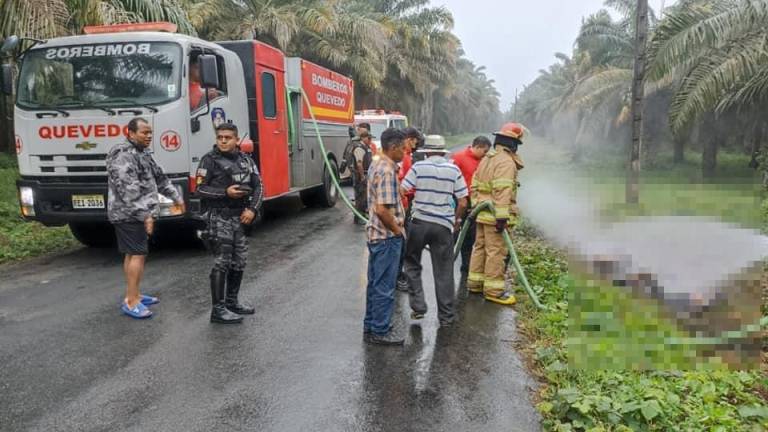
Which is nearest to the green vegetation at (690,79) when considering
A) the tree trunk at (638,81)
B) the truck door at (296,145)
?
the tree trunk at (638,81)

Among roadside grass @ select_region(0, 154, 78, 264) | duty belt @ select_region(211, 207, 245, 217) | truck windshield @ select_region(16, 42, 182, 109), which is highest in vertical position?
truck windshield @ select_region(16, 42, 182, 109)

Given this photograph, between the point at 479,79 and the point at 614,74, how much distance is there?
75327mm

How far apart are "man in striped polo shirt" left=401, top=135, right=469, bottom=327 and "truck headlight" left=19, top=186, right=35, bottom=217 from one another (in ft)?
16.0

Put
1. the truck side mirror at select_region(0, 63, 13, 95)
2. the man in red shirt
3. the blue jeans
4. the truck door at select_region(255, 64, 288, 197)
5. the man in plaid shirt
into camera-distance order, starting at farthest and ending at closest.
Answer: the truck door at select_region(255, 64, 288, 197) < the truck side mirror at select_region(0, 63, 13, 95) < the man in red shirt < the blue jeans < the man in plaid shirt

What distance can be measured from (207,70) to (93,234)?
124 inches

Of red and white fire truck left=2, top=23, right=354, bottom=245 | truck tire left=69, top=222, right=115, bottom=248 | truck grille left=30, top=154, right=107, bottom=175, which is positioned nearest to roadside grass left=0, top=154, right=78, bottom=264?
truck tire left=69, top=222, right=115, bottom=248

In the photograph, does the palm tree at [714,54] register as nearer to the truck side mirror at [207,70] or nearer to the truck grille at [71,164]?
the truck side mirror at [207,70]

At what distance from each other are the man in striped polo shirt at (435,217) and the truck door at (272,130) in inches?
173

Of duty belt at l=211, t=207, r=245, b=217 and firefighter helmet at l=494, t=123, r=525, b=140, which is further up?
firefighter helmet at l=494, t=123, r=525, b=140

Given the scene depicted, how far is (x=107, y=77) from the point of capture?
287 inches

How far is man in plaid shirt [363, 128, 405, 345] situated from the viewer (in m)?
4.63

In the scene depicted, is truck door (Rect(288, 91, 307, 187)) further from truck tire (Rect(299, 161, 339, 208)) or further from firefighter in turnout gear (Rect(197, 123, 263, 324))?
firefighter in turnout gear (Rect(197, 123, 263, 324))

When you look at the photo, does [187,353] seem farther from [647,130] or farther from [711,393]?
[647,130]

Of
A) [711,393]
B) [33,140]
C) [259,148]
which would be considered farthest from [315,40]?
[711,393]
